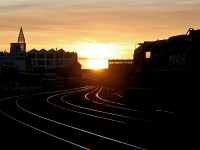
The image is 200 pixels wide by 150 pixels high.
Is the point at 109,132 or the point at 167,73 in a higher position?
the point at 167,73

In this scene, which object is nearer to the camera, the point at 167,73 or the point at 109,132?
the point at 109,132

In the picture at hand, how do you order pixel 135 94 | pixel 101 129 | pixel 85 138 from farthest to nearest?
pixel 135 94 → pixel 101 129 → pixel 85 138

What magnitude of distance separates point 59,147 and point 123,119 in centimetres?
785

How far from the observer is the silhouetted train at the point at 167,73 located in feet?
60.2

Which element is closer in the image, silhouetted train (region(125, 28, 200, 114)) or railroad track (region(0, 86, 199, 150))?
railroad track (region(0, 86, 199, 150))

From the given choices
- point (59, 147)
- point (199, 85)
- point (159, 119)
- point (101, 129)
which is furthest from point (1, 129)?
point (199, 85)

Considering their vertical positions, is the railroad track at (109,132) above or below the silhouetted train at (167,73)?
below

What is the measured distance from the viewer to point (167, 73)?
20344 millimetres

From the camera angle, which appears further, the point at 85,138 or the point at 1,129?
the point at 1,129

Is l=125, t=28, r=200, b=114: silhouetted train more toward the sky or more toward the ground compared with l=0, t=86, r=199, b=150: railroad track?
more toward the sky

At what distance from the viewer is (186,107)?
1794 centimetres

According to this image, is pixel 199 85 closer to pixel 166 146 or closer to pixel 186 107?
pixel 186 107

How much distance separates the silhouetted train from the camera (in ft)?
60.2

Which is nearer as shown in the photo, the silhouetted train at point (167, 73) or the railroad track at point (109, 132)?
the railroad track at point (109, 132)
